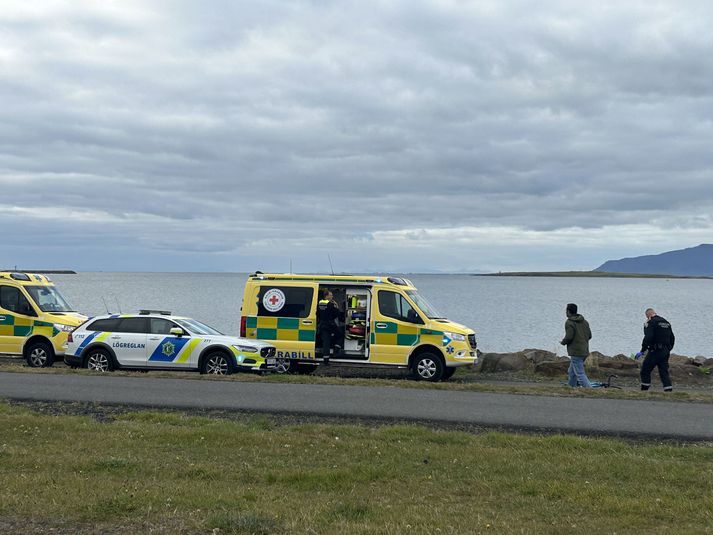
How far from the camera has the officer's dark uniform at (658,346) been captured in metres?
16.8

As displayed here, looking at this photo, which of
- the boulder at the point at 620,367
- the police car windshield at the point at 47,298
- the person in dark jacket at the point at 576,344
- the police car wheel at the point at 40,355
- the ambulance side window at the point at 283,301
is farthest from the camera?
the boulder at the point at 620,367

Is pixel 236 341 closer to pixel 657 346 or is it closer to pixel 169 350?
pixel 169 350

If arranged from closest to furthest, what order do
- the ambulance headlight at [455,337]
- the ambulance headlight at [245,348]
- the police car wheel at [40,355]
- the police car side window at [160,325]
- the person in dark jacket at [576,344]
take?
the person in dark jacket at [576,344] < the ambulance headlight at [245,348] < the ambulance headlight at [455,337] < the police car side window at [160,325] < the police car wheel at [40,355]

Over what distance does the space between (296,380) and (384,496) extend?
914 centimetres

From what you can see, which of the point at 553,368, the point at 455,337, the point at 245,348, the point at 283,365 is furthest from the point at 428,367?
the point at 553,368

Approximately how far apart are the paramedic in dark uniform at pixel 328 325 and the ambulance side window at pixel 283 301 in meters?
0.40

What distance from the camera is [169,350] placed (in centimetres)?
1789

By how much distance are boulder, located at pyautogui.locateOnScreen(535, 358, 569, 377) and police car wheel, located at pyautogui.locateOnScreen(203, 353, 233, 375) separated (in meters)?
8.08

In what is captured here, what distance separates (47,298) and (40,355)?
1.59 metres

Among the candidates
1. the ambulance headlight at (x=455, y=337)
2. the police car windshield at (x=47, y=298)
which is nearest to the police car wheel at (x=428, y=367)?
the ambulance headlight at (x=455, y=337)

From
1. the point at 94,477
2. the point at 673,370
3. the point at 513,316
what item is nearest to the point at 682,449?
the point at 94,477

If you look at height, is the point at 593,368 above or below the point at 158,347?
below

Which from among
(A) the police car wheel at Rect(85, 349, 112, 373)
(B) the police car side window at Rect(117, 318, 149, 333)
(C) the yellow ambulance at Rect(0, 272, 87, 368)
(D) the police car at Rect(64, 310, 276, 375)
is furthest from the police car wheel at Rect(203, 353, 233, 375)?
(C) the yellow ambulance at Rect(0, 272, 87, 368)

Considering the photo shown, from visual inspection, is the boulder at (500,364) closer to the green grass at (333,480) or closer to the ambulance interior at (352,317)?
the ambulance interior at (352,317)
